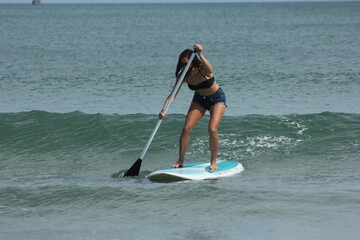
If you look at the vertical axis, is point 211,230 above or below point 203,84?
below

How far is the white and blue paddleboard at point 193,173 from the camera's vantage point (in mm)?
7867

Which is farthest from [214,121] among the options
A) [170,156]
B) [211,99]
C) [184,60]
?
[170,156]

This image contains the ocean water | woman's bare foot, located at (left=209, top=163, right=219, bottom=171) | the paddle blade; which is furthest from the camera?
the paddle blade

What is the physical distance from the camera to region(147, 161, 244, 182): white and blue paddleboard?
7.87m

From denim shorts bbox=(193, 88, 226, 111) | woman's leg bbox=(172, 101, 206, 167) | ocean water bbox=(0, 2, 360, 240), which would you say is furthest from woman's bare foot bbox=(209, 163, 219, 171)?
denim shorts bbox=(193, 88, 226, 111)

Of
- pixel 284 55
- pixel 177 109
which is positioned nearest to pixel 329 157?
pixel 177 109

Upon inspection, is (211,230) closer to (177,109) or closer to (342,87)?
(177,109)

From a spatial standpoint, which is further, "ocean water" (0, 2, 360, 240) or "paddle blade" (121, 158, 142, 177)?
"paddle blade" (121, 158, 142, 177)

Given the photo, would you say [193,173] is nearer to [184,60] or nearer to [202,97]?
[202,97]

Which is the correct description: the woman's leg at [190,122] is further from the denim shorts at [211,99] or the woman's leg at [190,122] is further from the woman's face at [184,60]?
the woman's face at [184,60]

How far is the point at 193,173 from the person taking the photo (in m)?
7.97

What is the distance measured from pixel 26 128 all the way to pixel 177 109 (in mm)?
3923

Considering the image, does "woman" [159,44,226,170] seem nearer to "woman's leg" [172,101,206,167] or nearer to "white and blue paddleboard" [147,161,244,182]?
"woman's leg" [172,101,206,167]

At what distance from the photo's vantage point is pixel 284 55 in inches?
1139
